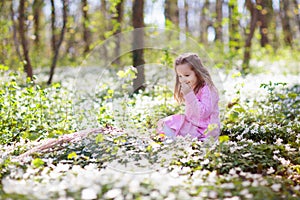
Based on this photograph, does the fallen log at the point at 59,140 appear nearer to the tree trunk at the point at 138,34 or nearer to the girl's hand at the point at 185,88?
the girl's hand at the point at 185,88

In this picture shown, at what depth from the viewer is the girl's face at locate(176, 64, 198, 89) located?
5539mm

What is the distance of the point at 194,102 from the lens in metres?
5.45

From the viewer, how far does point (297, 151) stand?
5.18 m

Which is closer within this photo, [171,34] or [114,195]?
[114,195]

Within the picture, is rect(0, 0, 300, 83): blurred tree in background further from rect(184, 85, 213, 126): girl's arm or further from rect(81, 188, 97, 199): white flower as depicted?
rect(81, 188, 97, 199): white flower

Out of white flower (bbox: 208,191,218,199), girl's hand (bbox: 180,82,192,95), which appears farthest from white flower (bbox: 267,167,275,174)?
girl's hand (bbox: 180,82,192,95)

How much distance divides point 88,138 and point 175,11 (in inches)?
864

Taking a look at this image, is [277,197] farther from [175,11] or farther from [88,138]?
[175,11]

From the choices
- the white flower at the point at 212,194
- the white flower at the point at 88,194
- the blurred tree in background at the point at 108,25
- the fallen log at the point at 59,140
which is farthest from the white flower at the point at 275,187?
the blurred tree in background at the point at 108,25

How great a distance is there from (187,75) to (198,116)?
0.48 m

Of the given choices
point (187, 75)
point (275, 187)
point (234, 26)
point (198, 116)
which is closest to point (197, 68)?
point (187, 75)

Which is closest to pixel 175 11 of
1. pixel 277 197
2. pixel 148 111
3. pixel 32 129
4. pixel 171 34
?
pixel 171 34

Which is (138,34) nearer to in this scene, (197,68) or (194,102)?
(197,68)

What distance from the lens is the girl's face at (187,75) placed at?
218 inches
